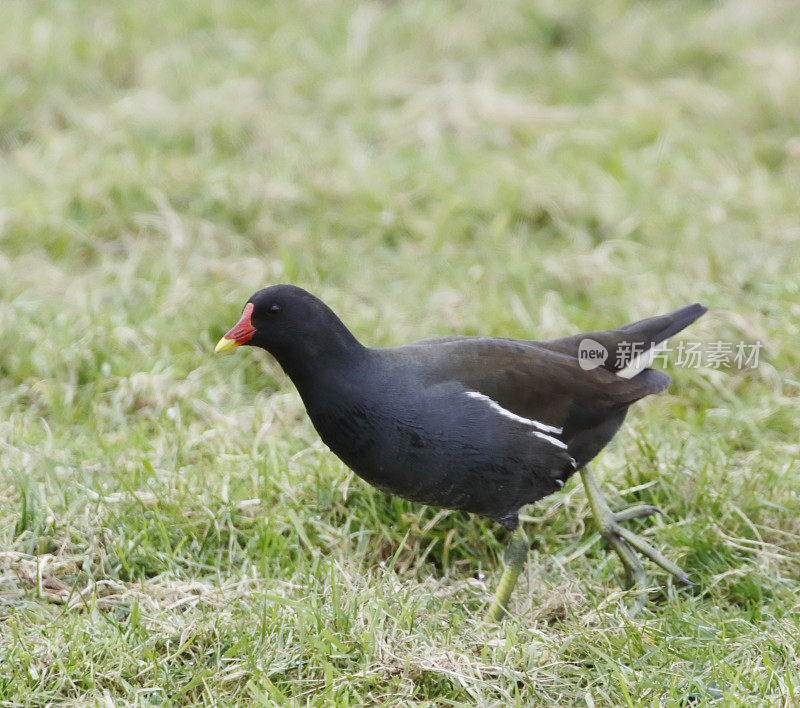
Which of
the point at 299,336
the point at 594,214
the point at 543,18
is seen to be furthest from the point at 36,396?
the point at 543,18

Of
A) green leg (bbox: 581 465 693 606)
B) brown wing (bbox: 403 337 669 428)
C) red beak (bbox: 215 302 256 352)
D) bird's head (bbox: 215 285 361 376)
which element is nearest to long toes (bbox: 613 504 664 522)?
green leg (bbox: 581 465 693 606)

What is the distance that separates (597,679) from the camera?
277 centimetres

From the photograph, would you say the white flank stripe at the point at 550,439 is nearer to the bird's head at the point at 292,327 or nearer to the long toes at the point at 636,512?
the long toes at the point at 636,512

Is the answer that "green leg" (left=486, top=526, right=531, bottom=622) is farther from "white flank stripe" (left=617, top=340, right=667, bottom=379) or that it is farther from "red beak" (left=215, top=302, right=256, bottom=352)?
"red beak" (left=215, top=302, right=256, bottom=352)

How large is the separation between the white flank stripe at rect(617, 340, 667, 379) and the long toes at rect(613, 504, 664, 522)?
0.41 m

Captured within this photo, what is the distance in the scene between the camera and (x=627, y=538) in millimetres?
3363

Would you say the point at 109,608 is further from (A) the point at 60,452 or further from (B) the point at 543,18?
(B) the point at 543,18

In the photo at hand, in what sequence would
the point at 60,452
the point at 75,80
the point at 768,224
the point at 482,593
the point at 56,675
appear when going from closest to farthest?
the point at 56,675, the point at 482,593, the point at 60,452, the point at 768,224, the point at 75,80

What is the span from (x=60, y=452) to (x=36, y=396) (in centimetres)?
54

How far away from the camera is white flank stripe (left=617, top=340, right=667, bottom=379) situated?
3.59 metres

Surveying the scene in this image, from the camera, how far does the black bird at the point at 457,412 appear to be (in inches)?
121

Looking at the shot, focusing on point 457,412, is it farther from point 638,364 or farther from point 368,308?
point 368,308

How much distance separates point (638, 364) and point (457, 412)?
0.78m

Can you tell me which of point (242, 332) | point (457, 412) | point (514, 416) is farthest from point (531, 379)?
point (242, 332)
